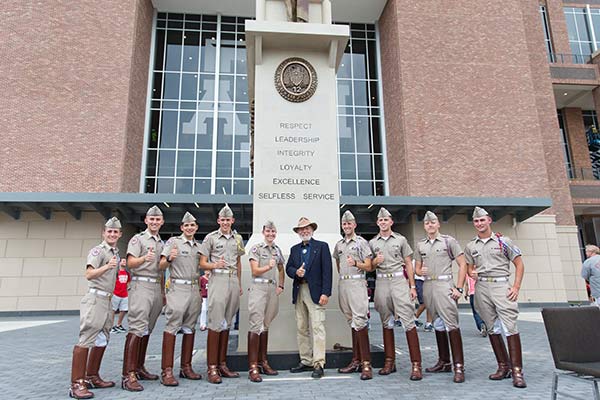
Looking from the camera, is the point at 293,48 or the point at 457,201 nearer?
the point at 293,48

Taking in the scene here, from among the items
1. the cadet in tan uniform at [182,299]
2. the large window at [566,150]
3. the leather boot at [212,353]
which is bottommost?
the leather boot at [212,353]

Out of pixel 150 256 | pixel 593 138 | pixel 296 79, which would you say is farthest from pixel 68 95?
pixel 593 138

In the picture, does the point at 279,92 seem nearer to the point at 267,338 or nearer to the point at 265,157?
the point at 265,157

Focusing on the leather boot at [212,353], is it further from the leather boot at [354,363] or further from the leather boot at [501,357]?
the leather boot at [501,357]

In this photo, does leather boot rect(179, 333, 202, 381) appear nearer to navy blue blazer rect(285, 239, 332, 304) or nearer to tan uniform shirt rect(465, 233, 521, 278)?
navy blue blazer rect(285, 239, 332, 304)

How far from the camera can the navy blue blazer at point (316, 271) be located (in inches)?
206

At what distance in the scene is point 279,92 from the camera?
269 inches

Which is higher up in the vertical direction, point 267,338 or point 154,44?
point 154,44

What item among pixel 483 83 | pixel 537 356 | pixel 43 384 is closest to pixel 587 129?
pixel 483 83

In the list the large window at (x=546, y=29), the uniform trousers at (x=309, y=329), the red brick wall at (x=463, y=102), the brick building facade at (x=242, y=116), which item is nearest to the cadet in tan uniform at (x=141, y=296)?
the uniform trousers at (x=309, y=329)

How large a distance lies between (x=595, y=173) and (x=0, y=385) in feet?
98.6

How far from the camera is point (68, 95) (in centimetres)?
1750

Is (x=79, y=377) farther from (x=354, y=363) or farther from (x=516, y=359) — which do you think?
(x=516, y=359)

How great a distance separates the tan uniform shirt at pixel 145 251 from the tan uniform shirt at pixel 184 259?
0.49ft
